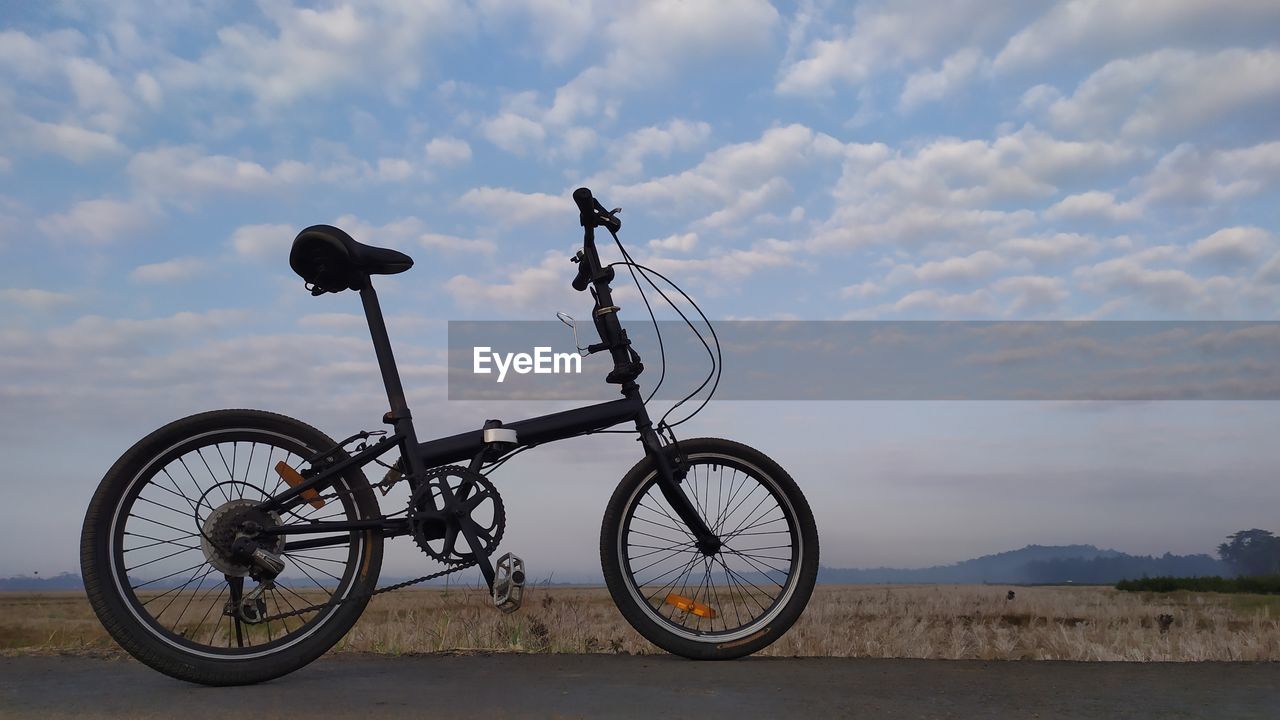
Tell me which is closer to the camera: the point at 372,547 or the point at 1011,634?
the point at 372,547

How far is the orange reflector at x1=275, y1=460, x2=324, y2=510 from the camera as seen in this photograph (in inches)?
201

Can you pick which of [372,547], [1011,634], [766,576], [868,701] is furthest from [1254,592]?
[372,547]

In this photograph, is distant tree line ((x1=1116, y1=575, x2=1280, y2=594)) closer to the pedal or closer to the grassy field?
the grassy field

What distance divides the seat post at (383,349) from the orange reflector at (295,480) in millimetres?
548

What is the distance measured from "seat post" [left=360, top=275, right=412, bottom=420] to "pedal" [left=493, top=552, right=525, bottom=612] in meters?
0.99

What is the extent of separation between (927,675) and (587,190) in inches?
129

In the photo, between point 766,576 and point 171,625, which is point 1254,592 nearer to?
point 766,576

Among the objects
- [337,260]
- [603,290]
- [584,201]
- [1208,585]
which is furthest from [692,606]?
[1208,585]

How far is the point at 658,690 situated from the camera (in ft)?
14.0

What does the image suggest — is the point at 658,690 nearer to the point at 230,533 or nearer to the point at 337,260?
the point at 230,533

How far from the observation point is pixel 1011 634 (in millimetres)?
7656

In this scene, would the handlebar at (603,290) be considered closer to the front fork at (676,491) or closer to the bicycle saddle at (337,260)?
the front fork at (676,491)

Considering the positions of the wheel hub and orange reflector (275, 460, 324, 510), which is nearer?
the wheel hub

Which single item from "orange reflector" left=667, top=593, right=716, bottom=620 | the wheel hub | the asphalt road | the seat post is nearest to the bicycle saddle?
the seat post
